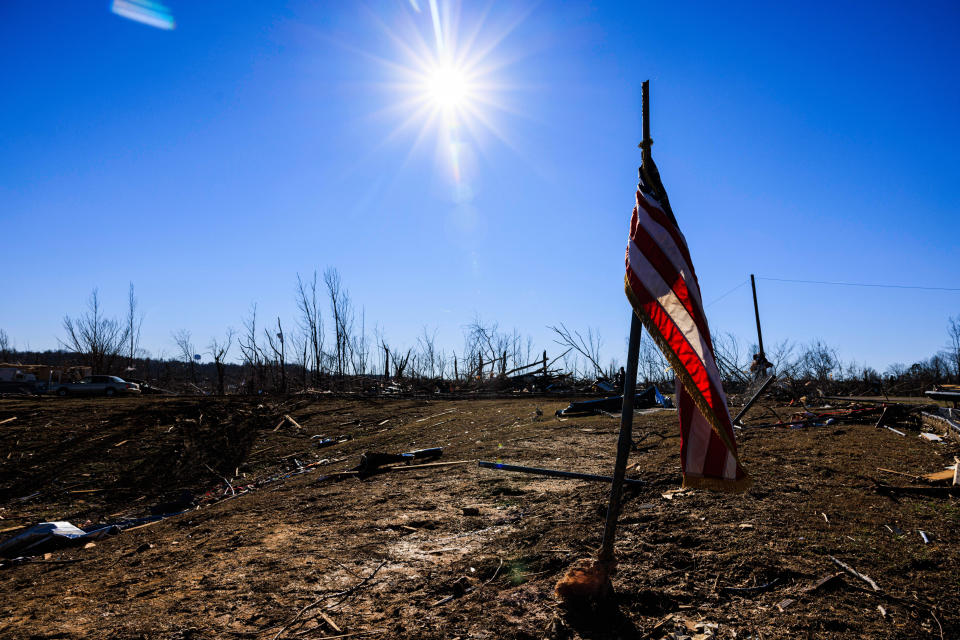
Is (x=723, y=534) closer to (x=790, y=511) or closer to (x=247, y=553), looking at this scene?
(x=790, y=511)

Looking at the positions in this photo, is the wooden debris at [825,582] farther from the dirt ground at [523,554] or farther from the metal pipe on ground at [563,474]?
the metal pipe on ground at [563,474]

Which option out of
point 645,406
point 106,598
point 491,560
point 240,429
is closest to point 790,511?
point 491,560

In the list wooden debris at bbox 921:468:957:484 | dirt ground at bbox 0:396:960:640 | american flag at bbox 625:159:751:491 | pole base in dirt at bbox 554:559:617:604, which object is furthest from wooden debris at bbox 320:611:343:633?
wooden debris at bbox 921:468:957:484

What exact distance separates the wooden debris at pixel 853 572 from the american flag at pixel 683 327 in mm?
997

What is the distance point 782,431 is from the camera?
8.73m

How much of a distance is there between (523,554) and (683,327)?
8.09 ft

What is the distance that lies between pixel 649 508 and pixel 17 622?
537 cm

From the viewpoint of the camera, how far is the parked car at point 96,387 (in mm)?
22984

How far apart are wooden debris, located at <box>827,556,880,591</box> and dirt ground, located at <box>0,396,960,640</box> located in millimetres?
35

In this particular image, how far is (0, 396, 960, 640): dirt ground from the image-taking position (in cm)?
293

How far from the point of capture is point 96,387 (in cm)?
2319

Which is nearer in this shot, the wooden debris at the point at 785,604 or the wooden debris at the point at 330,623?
the wooden debris at the point at 785,604

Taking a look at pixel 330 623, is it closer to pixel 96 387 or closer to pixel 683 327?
pixel 683 327

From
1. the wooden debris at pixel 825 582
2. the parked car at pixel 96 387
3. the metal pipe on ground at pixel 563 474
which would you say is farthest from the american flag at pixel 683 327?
the parked car at pixel 96 387
